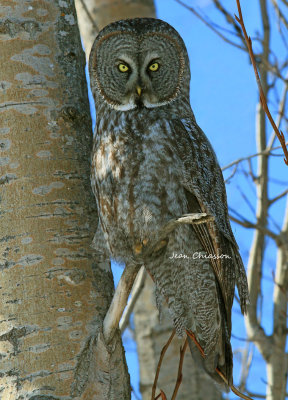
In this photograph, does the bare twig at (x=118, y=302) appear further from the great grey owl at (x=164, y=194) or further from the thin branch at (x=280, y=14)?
the thin branch at (x=280, y=14)

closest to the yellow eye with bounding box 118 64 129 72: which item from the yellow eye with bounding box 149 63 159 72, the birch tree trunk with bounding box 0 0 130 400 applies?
the yellow eye with bounding box 149 63 159 72

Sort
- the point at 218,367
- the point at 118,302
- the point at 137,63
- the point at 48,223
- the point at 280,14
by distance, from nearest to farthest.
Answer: the point at 118,302 < the point at 48,223 < the point at 218,367 < the point at 137,63 < the point at 280,14

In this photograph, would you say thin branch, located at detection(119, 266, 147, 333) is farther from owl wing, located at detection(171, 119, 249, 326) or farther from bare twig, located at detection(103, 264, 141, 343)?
bare twig, located at detection(103, 264, 141, 343)

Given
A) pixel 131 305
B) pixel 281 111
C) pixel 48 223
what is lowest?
pixel 131 305

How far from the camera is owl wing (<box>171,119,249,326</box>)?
2541mm

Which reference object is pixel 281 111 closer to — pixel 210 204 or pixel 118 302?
pixel 210 204

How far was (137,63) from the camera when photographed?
2.91 m

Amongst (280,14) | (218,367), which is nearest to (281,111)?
(280,14)

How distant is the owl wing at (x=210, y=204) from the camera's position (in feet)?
8.34

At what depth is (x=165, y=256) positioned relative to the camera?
8.54ft

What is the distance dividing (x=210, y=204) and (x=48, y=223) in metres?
0.72

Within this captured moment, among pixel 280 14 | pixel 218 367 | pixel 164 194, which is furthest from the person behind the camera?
pixel 280 14

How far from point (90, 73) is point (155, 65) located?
33 centimetres

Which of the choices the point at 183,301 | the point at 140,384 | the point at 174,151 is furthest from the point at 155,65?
the point at 140,384
